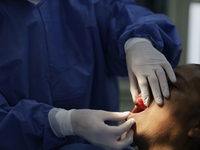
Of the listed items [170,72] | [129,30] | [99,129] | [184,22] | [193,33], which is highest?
[129,30]

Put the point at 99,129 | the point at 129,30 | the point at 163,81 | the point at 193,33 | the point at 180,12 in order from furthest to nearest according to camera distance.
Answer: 1. the point at 193,33
2. the point at 180,12
3. the point at 129,30
4. the point at 163,81
5. the point at 99,129

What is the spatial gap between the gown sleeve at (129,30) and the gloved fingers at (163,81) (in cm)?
21

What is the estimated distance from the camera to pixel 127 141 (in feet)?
3.38

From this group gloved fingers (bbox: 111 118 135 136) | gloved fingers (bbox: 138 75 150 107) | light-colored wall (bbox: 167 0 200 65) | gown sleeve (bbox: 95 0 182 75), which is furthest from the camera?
light-colored wall (bbox: 167 0 200 65)

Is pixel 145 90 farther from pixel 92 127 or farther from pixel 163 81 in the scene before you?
pixel 92 127

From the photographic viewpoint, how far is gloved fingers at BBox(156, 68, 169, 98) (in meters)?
1.08

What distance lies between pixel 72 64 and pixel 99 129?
0.43 metres

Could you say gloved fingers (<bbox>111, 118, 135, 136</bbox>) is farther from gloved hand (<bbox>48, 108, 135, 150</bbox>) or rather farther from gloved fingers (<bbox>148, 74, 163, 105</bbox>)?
gloved fingers (<bbox>148, 74, 163, 105</bbox>)

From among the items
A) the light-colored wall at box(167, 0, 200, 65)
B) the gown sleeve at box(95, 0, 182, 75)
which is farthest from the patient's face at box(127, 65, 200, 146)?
the light-colored wall at box(167, 0, 200, 65)

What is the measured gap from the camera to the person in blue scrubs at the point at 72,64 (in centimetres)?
103

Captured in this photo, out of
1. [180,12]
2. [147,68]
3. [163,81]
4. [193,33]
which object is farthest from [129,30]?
[193,33]

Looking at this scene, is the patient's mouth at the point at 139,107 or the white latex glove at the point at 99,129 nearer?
the white latex glove at the point at 99,129

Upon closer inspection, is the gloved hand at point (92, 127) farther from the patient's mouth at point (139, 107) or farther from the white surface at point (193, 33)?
the white surface at point (193, 33)

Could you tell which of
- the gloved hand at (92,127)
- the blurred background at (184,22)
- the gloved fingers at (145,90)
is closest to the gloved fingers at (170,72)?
the gloved fingers at (145,90)
